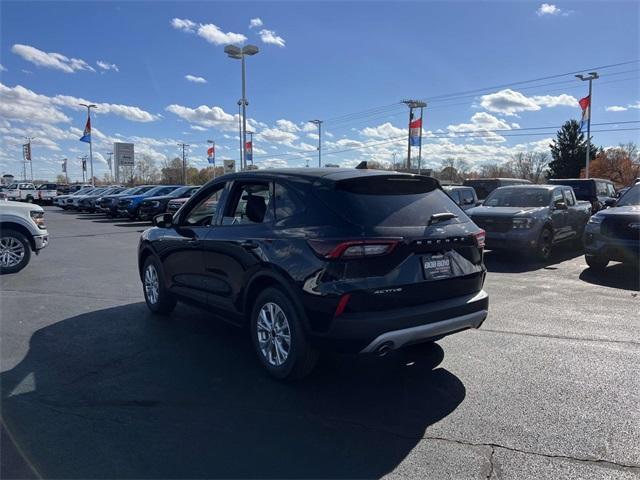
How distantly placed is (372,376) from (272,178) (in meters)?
2.01

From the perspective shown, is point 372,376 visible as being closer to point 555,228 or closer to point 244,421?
point 244,421

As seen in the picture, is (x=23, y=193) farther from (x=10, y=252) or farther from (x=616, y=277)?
(x=616, y=277)

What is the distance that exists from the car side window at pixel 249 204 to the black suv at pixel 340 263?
0.01m

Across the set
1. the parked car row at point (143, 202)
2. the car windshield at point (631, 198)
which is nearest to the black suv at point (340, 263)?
the car windshield at point (631, 198)

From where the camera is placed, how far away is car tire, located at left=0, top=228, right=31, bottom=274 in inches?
373

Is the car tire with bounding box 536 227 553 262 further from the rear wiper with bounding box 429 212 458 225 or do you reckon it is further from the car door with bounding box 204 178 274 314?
the car door with bounding box 204 178 274 314

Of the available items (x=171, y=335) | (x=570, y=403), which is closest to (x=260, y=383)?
(x=171, y=335)

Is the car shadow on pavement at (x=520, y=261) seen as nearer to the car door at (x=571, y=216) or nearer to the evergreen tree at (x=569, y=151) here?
the car door at (x=571, y=216)

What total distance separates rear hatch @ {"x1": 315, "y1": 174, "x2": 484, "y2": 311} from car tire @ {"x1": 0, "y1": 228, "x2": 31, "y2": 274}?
26.5 feet

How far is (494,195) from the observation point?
12.4 meters

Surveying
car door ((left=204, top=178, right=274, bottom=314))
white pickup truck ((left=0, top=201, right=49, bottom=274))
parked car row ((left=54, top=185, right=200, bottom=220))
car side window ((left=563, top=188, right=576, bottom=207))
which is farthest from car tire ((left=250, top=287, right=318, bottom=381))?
parked car row ((left=54, top=185, right=200, bottom=220))

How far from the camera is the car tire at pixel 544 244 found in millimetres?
10683

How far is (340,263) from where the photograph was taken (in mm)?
3641

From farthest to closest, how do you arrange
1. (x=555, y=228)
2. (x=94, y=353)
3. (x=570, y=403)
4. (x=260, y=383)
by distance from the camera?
(x=555, y=228), (x=94, y=353), (x=260, y=383), (x=570, y=403)
